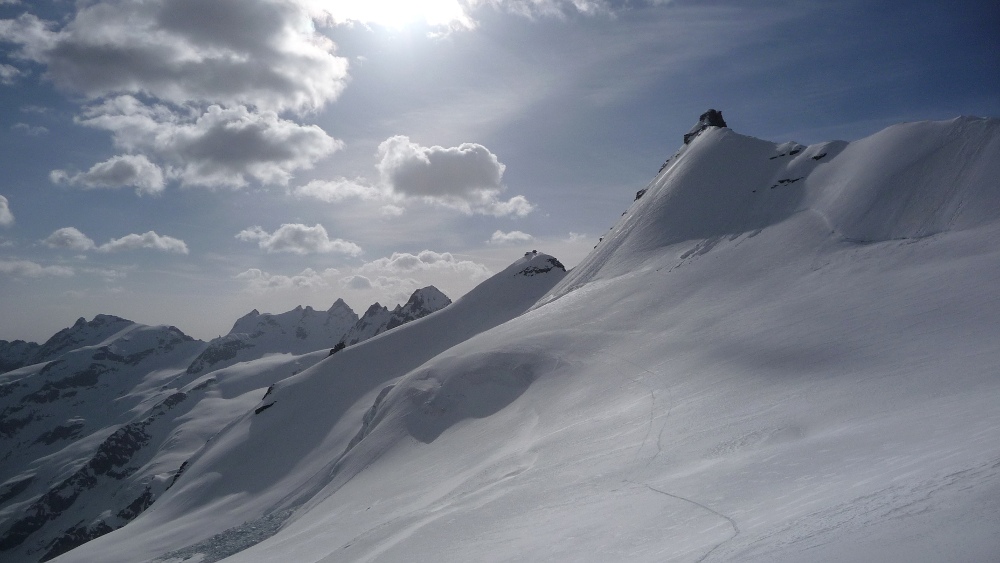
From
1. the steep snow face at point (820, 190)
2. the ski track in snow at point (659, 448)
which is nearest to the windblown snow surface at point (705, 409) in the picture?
the ski track in snow at point (659, 448)

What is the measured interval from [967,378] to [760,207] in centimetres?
4590

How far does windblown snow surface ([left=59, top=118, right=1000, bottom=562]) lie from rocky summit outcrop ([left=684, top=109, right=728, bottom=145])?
59.2 ft

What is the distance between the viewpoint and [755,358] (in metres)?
27.2

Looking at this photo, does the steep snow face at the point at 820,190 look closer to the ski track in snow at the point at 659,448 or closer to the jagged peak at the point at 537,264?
the jagged peak at the point at 537,264

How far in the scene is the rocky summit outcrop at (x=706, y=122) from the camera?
96.1m

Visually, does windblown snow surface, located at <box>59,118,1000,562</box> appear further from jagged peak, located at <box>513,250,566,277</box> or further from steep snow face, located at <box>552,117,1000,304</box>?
jagged peak, located at <box>513,250,566,277</box>

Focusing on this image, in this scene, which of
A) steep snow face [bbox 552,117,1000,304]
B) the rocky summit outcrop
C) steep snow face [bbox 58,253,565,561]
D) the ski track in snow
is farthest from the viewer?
the rocky summit outcrop

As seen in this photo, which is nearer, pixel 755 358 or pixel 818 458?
pixel 818 458

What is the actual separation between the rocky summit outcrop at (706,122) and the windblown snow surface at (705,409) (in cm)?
1805

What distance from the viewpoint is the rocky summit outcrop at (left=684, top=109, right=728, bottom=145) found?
9606 cm

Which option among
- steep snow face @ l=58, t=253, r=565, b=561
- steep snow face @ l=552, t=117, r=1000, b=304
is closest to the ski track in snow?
steep snow face @ l=552, t=117, r=1000, b=304

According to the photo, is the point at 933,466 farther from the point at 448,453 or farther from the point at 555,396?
the point at 448,453

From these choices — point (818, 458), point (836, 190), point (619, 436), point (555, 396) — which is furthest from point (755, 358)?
point (836, 190)

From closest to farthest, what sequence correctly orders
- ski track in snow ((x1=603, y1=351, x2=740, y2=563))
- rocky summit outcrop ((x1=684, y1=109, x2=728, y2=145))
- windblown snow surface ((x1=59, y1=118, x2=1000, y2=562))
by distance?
Result: ski track in snow ((x1=603, y1=351, x2=740, y2=563))
windblown snow surface ((x1=59, y1=118, x2=1000, y2=562))
rocky summit outcrop ((x1=684, y1=109, x2=728, y2=145))
